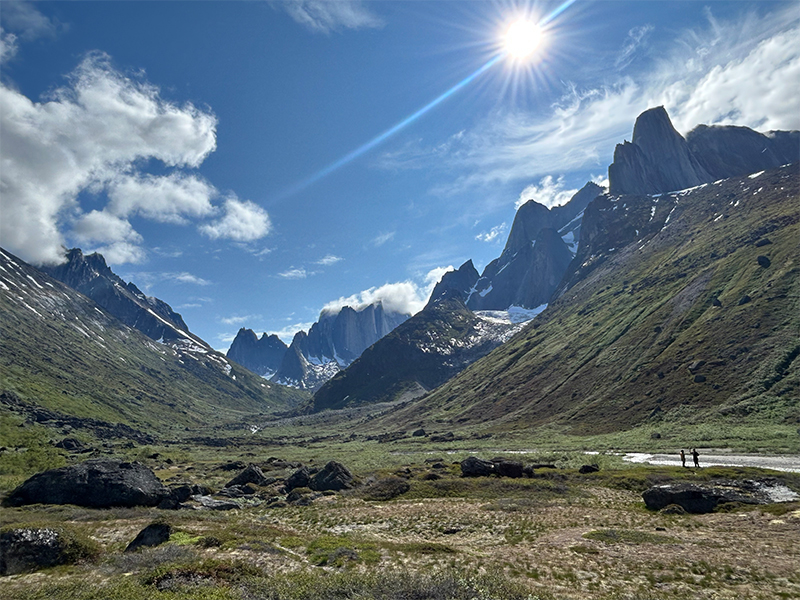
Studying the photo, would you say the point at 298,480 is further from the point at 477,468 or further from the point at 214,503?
the point at 477,468

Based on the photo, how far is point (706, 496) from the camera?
119 feet

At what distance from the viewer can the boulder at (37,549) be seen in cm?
2255

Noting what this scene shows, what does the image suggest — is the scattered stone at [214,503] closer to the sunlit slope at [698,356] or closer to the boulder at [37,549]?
the boulder at [37,549]

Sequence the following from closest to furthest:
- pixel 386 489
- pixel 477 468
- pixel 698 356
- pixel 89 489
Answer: pixel 89 489
pixel 386 489
pixel 477 468
pixel 698 356

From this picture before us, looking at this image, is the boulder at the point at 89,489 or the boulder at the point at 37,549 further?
the boulder at the point at 89,489

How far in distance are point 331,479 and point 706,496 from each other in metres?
43.0

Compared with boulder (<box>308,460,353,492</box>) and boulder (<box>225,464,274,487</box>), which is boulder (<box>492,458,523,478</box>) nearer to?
boulder (<box>308,460,353,492</box>)

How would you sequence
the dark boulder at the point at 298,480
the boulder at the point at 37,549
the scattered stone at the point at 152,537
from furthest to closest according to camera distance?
1. the dark boulder at the point at 298,480
2. the scattered stone at the point at 152,537
3. the boulder at the point at 37,549

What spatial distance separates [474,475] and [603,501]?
2020 cm

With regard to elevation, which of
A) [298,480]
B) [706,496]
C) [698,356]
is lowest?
[298,480]

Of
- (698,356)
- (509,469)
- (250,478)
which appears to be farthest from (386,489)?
(698,356)

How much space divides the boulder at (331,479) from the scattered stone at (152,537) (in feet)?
97.4

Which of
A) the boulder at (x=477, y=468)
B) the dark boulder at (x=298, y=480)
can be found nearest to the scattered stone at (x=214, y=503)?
the dark boulder at (x=298, y=480)

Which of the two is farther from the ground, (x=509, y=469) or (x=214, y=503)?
(x=509, y=469)
